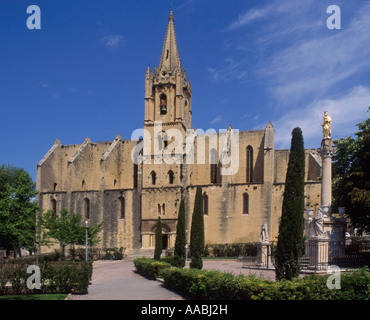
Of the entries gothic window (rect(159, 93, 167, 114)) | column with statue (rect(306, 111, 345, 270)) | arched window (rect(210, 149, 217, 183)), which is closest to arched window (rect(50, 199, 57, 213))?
gothic window (rect(159, 93, 167, 114))

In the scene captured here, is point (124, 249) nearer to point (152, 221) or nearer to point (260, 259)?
point (152, 221)

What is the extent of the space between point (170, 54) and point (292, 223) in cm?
4382

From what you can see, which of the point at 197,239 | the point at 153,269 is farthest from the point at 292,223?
the point at 153,269

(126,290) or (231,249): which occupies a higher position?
(126,290)

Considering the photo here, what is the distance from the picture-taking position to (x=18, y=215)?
40000 millimetres

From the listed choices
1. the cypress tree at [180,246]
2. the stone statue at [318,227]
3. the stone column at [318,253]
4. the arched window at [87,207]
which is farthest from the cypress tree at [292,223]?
the arched window at [87,207]

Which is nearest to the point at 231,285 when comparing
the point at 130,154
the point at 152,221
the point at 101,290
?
the point at 101,290

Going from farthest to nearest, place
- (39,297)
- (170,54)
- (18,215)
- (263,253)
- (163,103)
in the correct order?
(170,54) < (163,103) < (18,215) < (263,253) < (39,297)

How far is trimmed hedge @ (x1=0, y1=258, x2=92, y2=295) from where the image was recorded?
684 inches

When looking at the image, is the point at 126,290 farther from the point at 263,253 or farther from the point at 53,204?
the point at 53,204

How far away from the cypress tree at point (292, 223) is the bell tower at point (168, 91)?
3682 centimetres

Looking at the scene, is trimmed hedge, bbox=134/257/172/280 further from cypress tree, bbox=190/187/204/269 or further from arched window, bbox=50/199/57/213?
arched window, bbox=50/199/57/213

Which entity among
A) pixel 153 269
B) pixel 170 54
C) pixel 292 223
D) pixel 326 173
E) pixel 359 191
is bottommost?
pixel 153 269

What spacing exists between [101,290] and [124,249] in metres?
30.2
